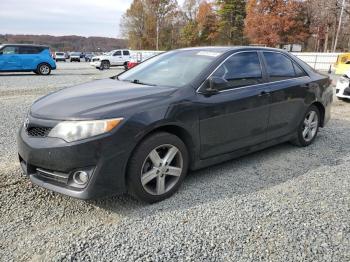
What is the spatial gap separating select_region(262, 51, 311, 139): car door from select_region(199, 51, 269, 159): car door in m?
0.18

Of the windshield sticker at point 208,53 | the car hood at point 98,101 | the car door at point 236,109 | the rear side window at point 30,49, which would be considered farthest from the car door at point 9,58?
the car door at point 236,109

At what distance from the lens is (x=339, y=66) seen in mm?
18891

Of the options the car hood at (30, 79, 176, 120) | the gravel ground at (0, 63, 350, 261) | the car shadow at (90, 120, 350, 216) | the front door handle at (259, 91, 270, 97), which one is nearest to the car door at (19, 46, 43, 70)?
the gravel ground at (0, 63, 350, 261)

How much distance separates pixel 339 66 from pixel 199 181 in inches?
707

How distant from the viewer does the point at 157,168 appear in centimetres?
328

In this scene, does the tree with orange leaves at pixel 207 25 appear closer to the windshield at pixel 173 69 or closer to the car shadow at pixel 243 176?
the car shadow at pixel 243 176

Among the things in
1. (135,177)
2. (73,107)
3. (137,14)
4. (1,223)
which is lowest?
(1,223)

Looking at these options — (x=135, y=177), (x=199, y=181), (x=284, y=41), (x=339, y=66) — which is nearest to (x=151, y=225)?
(x=135, y=177)

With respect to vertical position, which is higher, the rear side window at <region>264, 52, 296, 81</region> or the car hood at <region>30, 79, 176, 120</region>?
the rear side window at <region>264, 52, 296, 81</region>

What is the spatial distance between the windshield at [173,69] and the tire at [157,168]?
28.3 inches

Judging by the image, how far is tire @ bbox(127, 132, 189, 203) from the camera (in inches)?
122

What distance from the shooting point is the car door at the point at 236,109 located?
366 centimetres

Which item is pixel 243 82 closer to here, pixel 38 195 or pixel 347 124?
pixel 38 195

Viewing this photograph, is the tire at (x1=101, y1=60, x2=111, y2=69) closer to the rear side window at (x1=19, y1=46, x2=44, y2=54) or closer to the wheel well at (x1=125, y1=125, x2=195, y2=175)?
the rear side window at (x1=19, y1=46, x2=44, y2=54)
